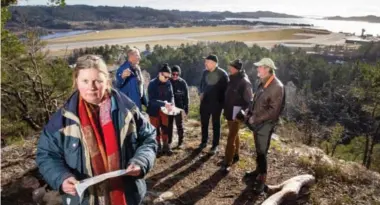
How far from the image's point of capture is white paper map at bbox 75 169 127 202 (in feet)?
6.84

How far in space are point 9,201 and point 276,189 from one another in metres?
3.89

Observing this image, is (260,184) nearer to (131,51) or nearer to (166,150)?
(166,150)

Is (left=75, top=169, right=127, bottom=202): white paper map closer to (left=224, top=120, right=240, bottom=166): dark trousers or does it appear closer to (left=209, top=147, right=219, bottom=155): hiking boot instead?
(left=224, top=120, right=240, bottom=166): dark trousers

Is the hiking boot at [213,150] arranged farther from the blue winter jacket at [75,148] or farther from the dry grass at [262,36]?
the dry grass at [262,36]

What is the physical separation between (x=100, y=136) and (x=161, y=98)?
449cm

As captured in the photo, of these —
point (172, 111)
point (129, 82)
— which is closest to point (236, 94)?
point (172, 111)

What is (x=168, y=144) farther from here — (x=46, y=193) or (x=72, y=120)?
(x=72, y=120)

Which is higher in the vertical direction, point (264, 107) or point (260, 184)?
point (264, 107)

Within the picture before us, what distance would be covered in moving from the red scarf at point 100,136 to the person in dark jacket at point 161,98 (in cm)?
430

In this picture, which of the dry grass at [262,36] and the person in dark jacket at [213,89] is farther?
the dry grass at [262,36]

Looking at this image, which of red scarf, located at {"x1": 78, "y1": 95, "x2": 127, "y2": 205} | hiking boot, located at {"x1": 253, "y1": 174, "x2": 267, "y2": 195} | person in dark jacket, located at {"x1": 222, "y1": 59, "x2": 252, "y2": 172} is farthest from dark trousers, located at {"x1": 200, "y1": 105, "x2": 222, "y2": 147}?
red scarf, located at {"x1": 78, "y1": 95, "x2": 127, "y2": 205}

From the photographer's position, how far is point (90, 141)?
2186mm

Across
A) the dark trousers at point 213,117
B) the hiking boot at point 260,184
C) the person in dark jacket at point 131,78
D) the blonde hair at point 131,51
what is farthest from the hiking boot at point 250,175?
the blonde hair at point 131,51

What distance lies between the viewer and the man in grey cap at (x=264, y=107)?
16.3 feet
